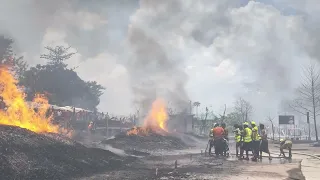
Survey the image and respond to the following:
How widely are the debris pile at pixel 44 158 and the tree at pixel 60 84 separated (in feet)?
123

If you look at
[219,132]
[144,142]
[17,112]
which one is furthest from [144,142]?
[17,112]

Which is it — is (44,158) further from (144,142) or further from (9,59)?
(9,59)

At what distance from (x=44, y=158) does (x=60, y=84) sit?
4773cm

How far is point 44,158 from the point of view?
1172cm

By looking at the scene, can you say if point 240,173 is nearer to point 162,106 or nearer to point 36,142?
point 36,142

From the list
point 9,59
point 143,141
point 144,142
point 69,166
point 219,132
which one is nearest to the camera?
point 69,166

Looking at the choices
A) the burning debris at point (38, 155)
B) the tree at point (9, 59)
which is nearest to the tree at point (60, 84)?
the tree at point (9, 59)

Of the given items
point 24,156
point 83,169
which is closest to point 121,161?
point 83,169

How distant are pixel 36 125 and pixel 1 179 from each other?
868 centimetres

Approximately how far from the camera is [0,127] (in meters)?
12.8

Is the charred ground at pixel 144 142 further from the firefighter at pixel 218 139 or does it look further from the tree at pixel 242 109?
the tree at pixel 242 109

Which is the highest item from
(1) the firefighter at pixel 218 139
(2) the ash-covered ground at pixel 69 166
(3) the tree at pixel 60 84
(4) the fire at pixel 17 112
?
(3) the tree at pixel 60 84

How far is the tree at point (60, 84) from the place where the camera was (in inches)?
2044

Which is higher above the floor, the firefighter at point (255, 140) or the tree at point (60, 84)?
the tree at point (60, 84)
